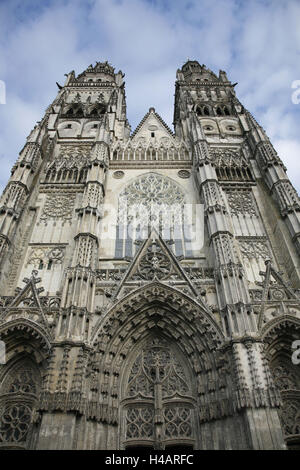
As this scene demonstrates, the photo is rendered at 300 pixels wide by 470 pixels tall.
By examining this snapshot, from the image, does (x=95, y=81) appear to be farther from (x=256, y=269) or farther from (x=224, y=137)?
(x=256, y=269)

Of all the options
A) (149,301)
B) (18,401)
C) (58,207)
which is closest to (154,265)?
(149,301)

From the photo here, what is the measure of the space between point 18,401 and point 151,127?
18.9 meters

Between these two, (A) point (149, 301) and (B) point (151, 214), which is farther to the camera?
(B) point (151, 214)

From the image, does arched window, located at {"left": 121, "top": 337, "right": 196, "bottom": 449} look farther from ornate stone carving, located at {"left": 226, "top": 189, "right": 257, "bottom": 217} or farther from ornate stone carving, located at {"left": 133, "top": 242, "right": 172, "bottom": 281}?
ornate stone carving, located at {"left": 226, "top": 189, "right": 257, "bottom": 217}

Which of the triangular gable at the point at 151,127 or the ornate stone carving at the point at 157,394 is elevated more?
the triangular gable at the point at 151,127

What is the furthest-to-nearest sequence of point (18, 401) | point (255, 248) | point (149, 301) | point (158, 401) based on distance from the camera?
point (255, 248) < point (149, 301) < point (158, 401) < point (18, 401)

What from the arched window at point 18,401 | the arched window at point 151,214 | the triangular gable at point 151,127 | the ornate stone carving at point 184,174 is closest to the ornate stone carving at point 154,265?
the arched window at point 151,214

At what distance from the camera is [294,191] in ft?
51.7

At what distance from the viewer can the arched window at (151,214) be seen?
15.5m

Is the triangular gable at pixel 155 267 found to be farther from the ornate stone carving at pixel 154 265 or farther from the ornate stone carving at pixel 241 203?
the ornate stone carving at pixel 241 203

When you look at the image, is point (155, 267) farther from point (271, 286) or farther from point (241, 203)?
point (241, 203)

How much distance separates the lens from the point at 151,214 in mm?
16875

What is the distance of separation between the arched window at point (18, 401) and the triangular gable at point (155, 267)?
392 cm
